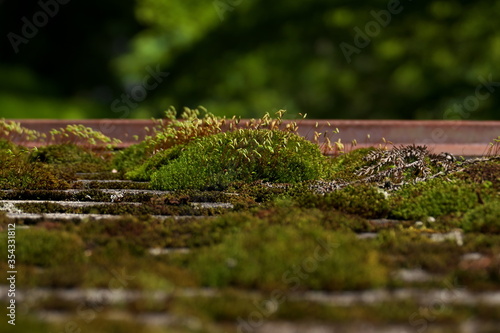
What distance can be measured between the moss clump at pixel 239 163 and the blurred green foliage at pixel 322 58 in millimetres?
5993

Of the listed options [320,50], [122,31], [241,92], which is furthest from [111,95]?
[320,50]

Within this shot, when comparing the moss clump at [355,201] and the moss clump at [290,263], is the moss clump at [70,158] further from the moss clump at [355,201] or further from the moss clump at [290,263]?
the moss clump at [290,263]

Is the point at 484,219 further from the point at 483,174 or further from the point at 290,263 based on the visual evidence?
the point at 290,263

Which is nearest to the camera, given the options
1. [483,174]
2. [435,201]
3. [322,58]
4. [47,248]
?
[47,248]

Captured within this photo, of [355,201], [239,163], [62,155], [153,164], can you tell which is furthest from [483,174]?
[62,155]

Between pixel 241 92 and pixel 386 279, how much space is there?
10.3 m

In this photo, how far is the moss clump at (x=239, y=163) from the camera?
788cm

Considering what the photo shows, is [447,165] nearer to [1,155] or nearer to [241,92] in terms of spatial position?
[1,155]

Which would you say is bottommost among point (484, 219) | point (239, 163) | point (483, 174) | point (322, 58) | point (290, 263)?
point (290, 263)

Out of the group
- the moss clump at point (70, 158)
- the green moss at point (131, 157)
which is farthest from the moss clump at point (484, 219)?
the moss clump at point (70, 158)

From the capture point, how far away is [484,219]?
5.93 m

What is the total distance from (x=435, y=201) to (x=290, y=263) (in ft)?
8.06

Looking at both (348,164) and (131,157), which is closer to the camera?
(348,164)

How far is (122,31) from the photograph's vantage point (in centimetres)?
1664
